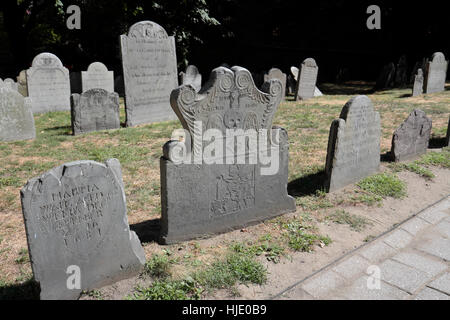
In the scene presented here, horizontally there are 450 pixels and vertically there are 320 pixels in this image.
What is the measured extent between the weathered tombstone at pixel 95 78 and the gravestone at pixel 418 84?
35.8 ft

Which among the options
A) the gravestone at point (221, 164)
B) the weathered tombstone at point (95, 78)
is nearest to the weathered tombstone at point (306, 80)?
the weathered tombstone at point (95, 78)

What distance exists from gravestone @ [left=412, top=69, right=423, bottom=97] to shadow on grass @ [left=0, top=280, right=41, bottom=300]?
13617 millimetres

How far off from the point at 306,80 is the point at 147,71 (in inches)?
265

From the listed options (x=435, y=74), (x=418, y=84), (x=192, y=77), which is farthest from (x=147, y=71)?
(x=435, y=74)

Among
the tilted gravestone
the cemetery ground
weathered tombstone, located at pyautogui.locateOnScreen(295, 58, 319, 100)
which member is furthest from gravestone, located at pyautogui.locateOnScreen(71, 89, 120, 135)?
weathered tombstone, located at pyautogui.locateOnScreen(295, 58, 319, 100)

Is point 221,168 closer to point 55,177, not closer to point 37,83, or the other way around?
point 55,177

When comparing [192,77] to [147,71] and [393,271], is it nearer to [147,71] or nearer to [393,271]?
[147,71]

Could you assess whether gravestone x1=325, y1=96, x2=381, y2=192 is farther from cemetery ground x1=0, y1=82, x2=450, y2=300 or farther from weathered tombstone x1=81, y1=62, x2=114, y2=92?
weathered tombstone x1=81, y1=62, x2=114, y2=92

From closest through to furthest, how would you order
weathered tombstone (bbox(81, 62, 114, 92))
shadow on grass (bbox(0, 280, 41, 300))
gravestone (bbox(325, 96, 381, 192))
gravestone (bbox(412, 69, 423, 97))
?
shadow on grass (bbox(0, 280, 41, 300)) < gravestone (bbox(325, 96, 381, 192)) < weathered tombstone (bbox(81, 62, 114, 92)) < gravestone (bbox(412, 69, 423, 97))

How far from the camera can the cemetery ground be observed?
132 inches

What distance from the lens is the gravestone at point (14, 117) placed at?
8086mm

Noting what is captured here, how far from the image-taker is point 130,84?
9.20 meters

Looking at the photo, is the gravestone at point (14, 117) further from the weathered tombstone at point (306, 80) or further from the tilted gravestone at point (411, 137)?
the weathered tombstone at point (306, 80)
